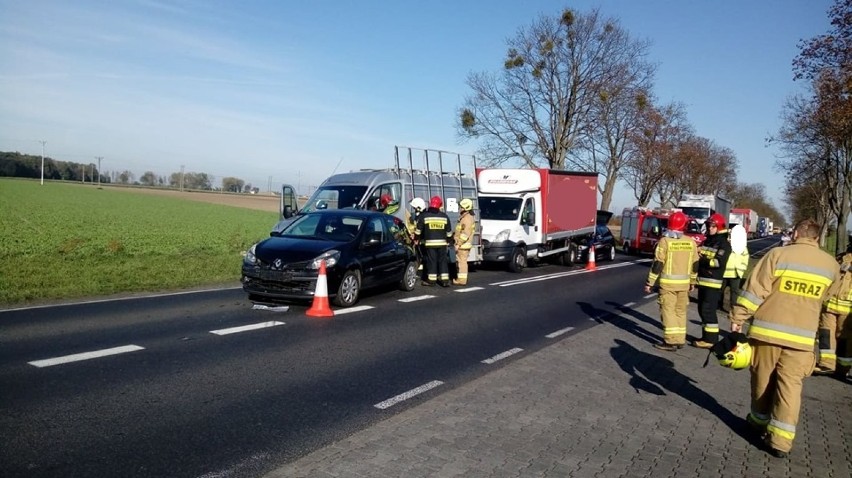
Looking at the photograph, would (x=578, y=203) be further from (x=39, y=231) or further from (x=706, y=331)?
(x=39, y=231)

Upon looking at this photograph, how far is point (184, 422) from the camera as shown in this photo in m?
5.09

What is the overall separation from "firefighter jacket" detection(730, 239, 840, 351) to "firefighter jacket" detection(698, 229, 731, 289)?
13.3ft

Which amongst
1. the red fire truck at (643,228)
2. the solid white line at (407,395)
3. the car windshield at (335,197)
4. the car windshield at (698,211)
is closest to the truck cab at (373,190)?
the car windshield at (335,197)

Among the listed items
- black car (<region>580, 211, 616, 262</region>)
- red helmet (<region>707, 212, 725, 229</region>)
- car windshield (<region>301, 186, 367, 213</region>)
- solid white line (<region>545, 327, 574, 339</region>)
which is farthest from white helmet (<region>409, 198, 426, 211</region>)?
black car (<region>580, 211, 616, 262</region>)

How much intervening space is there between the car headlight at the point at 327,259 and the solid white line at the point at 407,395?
13.9 ft

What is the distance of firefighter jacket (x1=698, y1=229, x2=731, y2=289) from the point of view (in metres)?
9.12

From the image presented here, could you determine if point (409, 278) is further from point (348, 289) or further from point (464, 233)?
point (348, 289)

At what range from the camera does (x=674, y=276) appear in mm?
8586

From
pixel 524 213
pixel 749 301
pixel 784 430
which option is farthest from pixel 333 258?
pixel 524 213

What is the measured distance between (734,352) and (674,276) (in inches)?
148

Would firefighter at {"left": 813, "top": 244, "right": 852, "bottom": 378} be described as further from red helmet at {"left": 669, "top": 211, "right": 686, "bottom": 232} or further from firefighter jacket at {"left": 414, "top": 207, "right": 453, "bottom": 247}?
firefighter jacket at {"left": 414, "top": 207, "right": 453, "bottom": 247}

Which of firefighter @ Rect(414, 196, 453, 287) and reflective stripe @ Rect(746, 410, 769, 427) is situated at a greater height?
firefighter @ Rect(414, 196, 453, 287)

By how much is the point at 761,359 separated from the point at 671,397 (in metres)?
1.57

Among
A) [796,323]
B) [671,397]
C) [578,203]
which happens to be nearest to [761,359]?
[796,323]
